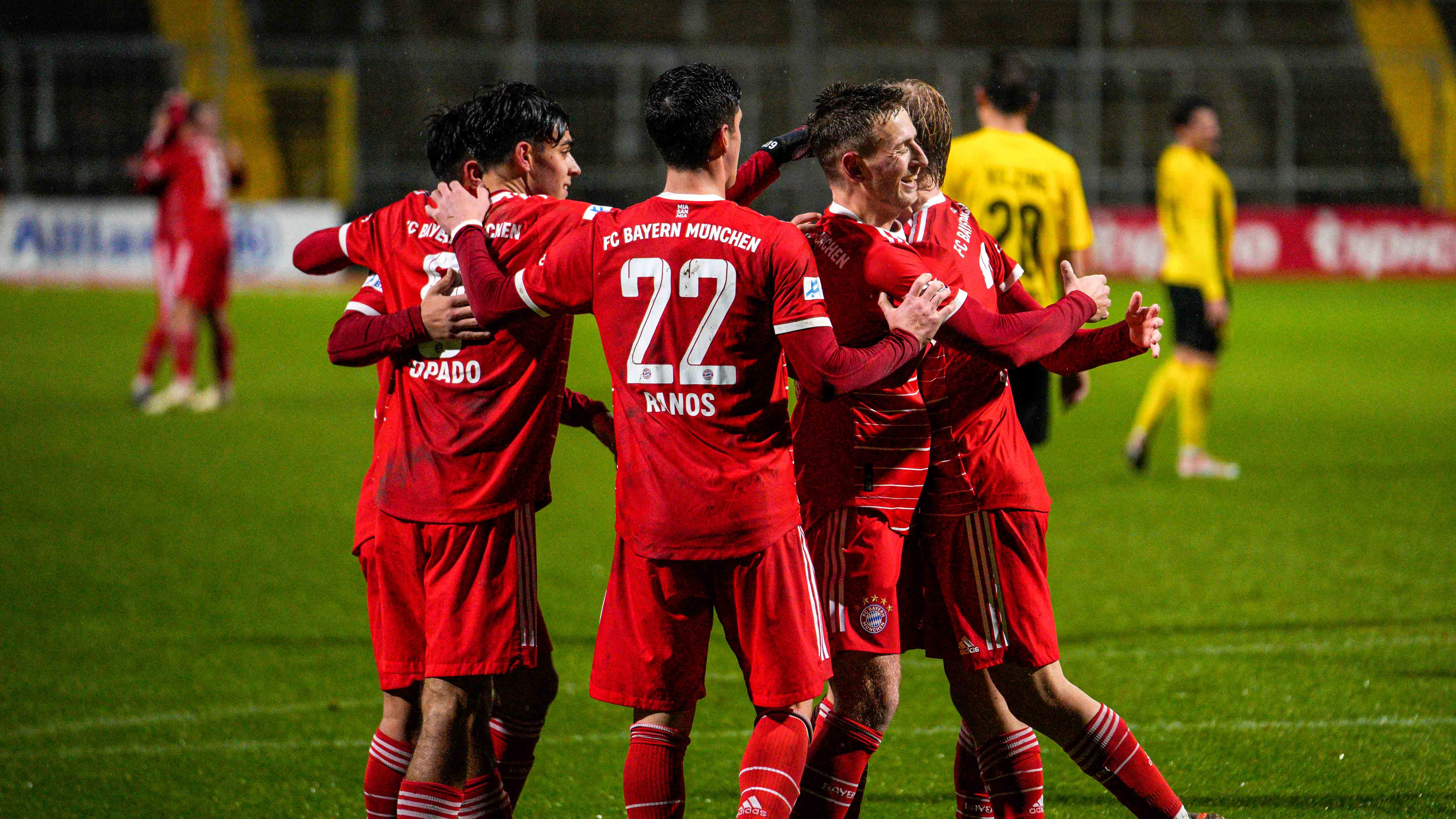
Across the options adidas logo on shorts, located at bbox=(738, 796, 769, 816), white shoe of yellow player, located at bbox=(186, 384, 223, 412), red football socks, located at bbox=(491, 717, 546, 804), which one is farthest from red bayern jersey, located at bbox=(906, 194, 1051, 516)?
white shoe of yellow player, located at bbox=(186, 384, 223, 412)

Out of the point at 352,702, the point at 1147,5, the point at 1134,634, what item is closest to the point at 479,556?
the point at 352,702

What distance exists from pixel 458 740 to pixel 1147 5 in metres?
28.5

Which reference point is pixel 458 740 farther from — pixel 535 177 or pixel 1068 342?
pixel 1068 342

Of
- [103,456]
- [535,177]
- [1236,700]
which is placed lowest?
[103,456]

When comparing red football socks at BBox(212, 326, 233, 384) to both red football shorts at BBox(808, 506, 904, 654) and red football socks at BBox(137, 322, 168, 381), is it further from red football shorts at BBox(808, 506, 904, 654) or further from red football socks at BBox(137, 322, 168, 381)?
red football shorts at BBox(808, 506, 904, 654)

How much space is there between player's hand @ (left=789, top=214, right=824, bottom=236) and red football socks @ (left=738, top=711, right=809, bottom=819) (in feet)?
3.50

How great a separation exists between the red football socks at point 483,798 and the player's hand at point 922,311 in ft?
4.68

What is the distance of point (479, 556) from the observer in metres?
3.49

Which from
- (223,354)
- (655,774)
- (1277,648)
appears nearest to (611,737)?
(655,774)

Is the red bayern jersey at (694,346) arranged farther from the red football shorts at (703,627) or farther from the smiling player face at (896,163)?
the smiling player face at (896,163)

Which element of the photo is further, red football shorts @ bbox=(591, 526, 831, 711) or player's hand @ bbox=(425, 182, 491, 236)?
player's hand @ bbox=(425, 182, 491, 236)

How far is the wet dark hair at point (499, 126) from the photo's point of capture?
3.52 metres

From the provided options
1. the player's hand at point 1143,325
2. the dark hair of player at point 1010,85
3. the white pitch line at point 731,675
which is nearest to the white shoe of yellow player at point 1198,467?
the white pitch line at point 731,675

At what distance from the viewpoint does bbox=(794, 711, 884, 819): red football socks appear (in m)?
3.54
